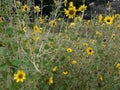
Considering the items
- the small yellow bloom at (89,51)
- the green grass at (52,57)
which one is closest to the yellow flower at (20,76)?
the green grass at (52,57)

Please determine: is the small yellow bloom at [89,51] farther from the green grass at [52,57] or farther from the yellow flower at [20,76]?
the yellow flower at [20,76]

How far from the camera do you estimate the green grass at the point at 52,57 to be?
275cm

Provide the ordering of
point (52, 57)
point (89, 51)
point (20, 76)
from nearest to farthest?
point (20, 76) → point (52, 57) → point (89, 51)

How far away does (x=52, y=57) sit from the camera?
11.0 feet

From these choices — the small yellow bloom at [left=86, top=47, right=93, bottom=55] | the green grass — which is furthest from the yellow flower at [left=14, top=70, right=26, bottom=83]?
the small yellow bloom at [left=86, top=47, right=93, bottom=55]

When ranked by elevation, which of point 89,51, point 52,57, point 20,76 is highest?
point 20,76

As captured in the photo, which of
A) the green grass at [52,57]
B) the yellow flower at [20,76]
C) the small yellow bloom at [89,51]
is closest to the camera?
the yellow flower at [20,76]

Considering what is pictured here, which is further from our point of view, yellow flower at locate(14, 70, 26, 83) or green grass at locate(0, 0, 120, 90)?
green grass at locate(0, 0, 120, 90)

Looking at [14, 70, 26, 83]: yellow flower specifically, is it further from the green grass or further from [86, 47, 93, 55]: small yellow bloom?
[86, 47, 93, 55]: small yellow bloom

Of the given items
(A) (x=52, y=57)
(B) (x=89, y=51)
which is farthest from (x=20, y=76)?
(B) (x=89, y=51)

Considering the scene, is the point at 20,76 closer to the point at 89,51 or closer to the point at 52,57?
the point at 52,57

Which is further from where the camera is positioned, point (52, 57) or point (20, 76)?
point (52, 57)

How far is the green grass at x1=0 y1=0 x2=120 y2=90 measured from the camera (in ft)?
9.02

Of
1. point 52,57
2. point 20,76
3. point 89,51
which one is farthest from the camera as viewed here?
point 89,51
